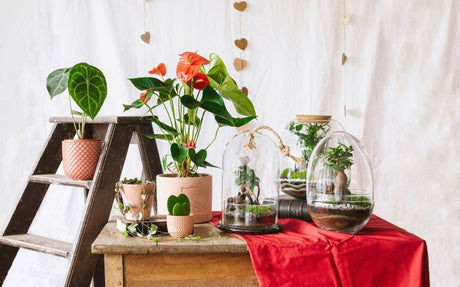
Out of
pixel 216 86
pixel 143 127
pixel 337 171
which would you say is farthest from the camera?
pixel 143 127

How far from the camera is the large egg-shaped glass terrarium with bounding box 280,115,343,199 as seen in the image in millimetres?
1722

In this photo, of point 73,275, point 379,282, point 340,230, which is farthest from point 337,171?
point 73,275

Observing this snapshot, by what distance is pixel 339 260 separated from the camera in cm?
136

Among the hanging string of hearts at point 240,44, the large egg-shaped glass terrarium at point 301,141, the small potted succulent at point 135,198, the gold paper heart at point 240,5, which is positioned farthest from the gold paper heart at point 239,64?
the small potted succulent at point 135,198

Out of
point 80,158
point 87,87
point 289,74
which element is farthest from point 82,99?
point 289,74

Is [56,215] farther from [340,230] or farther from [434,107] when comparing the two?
[434,107]

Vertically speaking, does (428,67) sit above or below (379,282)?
above

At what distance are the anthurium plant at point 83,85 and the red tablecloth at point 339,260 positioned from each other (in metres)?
0.68

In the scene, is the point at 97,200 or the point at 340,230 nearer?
the point at 340,230

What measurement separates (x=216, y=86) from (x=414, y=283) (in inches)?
32.3

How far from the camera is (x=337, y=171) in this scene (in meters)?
1.46

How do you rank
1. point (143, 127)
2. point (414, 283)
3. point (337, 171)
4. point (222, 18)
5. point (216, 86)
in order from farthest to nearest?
point (222, 18), point (143, 127), point (216, 86), point (337, 171), point (414, 283)

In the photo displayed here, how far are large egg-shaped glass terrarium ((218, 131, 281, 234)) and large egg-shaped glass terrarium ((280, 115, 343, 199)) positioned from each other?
0.21ft

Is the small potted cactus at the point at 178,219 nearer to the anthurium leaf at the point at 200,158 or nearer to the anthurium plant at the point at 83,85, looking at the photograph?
the anthurium leaf at the point at 200,158
